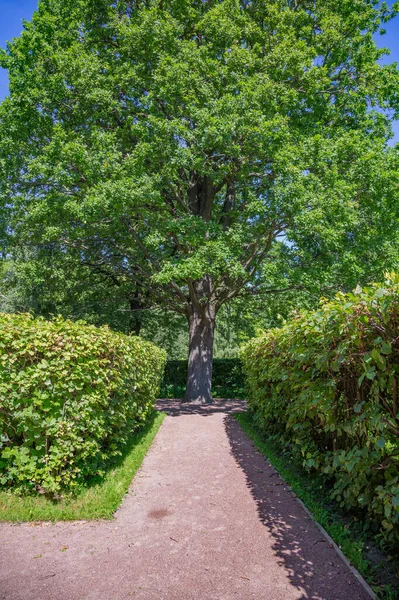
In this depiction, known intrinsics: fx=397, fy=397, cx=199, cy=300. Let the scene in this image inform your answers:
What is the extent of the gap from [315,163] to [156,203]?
4.63 m

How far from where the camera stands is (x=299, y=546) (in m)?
3.51

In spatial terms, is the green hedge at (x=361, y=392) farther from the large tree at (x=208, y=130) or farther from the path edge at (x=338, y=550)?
the large tree at (x=208, y=130)

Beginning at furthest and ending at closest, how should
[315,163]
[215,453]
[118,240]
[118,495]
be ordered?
[118,240] < [315,163] < [215,453] < [118,495]

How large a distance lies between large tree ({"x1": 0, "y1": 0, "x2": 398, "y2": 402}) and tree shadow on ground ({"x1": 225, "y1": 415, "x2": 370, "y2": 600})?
20.4 ft

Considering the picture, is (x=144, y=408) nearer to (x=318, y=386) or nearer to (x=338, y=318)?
(x=318, y=386)

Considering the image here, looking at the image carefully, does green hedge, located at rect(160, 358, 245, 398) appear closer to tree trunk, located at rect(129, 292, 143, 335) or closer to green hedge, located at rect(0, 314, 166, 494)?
tree trunk, located at rect(129, 292, 143, 335)

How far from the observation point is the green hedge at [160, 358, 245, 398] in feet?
57.4

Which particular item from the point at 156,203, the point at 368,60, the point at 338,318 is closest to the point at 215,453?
the point at 338,318

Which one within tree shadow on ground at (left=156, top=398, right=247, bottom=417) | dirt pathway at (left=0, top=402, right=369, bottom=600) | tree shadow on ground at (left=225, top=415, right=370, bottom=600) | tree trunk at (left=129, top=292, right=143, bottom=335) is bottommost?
dirt pathway at (left=0, top=402, right=369, bottom=600)

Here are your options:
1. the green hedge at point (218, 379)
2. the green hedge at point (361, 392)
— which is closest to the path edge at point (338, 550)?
the green hedge at point (361, 392)

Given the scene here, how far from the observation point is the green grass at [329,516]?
2.92 meters

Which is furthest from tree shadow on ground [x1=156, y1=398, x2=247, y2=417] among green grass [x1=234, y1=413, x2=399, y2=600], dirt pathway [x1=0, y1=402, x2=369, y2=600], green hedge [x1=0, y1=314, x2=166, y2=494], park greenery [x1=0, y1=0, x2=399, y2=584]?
green hedge [x1=0, y1=314, x2=166, y2=494]

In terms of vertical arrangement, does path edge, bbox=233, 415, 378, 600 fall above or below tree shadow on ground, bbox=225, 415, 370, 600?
above

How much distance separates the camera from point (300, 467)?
5539 mm
